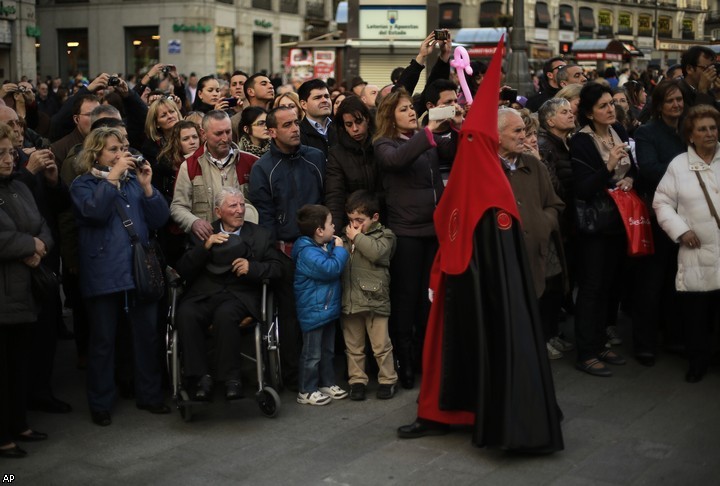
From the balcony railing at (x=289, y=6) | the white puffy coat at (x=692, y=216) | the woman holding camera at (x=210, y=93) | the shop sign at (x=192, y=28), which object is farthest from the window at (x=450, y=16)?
the white puffy coat at (x=692, y=216)

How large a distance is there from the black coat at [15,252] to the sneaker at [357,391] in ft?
7.56

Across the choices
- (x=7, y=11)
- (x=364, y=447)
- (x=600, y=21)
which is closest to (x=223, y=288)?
(x=364, y=447)

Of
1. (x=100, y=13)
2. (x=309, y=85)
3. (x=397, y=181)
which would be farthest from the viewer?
(x=100, y=13)

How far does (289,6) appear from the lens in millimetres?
49125

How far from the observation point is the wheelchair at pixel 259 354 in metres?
6.71

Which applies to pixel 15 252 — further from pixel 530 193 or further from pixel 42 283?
pixel 530 193

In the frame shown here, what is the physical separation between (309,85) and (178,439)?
3.60m

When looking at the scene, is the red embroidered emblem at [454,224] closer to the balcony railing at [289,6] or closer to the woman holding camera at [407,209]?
the woman holding camera at [407,209]

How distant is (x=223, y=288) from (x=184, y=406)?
2.91ft

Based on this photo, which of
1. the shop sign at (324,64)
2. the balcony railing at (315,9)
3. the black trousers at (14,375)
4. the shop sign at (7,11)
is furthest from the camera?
the balcony railing at (315,9)

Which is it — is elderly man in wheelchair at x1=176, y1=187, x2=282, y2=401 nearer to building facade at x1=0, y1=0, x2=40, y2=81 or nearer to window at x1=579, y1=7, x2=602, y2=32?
building facade at x1=0, y1=0, x2=40, y2=81

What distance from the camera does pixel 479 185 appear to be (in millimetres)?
5977

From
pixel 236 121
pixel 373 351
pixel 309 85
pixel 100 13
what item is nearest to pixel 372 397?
pixel 373 351

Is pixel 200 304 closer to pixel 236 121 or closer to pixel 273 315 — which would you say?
pixel 273 315
